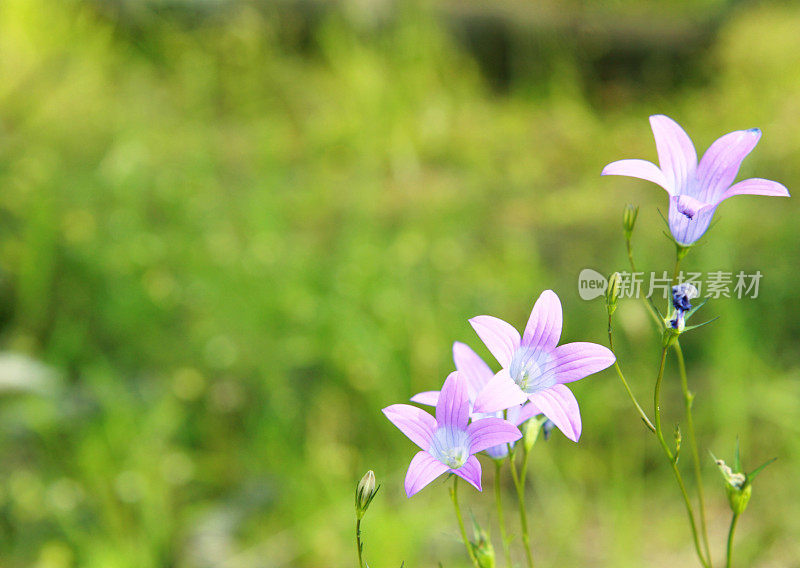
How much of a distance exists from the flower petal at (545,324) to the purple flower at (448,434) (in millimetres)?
58

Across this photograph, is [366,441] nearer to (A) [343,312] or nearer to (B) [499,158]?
(A) [343,312]

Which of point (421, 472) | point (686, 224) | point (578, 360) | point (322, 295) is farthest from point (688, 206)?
point (322, 295)

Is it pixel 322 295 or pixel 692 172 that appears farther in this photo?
pixel 322 295

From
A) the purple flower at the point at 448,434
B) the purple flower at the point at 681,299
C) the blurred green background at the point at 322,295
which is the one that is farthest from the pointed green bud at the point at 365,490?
the blurred green background at the point at 322,295

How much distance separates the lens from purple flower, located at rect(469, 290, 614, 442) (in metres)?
0.39

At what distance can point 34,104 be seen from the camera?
2770mm

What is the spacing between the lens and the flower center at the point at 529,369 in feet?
1.50

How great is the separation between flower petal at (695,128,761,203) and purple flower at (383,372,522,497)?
8.3 inches

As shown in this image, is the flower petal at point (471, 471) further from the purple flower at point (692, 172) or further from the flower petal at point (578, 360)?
the purple flower at point (692, 172)

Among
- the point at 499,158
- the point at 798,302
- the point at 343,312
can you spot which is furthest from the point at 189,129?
the point at 798,302

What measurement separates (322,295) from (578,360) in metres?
1.47

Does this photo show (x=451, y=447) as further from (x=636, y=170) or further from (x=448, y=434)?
(x=636, y=170)

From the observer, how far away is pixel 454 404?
1.41 feet

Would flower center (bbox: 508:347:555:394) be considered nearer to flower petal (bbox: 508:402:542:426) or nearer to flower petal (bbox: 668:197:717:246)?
flower petal (bbox: 508:402:542:426)
